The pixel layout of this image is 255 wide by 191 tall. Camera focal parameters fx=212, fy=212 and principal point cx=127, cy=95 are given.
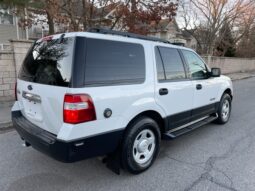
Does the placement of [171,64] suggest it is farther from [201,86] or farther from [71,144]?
[71,144]

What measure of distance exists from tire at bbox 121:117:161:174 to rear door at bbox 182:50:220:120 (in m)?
1.27

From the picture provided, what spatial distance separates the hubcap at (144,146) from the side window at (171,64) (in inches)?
34.4

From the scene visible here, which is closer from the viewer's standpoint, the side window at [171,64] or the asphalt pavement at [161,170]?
the asphalt pavement at [161,170]

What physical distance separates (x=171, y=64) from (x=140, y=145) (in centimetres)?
145

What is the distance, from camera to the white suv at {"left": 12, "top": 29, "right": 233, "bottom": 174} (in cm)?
237

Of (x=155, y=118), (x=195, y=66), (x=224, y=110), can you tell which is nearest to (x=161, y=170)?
(x=155, y=118)

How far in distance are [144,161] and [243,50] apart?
28.2m

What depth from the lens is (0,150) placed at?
147 inches


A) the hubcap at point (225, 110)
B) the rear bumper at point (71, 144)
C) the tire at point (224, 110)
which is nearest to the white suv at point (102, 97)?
the rear bumper at point (71, 144)

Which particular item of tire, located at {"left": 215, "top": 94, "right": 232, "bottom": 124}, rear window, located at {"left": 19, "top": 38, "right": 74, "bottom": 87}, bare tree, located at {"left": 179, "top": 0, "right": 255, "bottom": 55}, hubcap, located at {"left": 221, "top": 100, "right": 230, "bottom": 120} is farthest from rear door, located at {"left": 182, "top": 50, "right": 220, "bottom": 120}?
bare tree, located at {"left": 179, "top": 0, "right": 255, "bottom": 55}

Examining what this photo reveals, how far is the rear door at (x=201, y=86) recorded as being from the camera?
4.06m

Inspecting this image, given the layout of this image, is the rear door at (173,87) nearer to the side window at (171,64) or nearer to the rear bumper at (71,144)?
the side window at (171,64)

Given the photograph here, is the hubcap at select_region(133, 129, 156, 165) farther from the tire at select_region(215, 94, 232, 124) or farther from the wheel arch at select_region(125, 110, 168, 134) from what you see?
the tire at select_region(215, 94, 232, 124)

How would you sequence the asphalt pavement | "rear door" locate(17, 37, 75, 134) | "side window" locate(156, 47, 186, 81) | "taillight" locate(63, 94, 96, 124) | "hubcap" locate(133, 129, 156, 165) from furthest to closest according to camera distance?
"side window" locate(156, 47, 186, 81) < "hubcap" locate(133, 129, 156, 165) < the asphalt pavement < "rear door" locate(17, 37, 75, 134) < "taillight" locate(63, 94, 96, 124)
